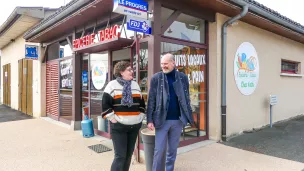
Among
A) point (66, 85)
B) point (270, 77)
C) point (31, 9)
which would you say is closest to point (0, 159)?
point (66, 85)

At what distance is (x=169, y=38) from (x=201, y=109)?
1741 millimetres

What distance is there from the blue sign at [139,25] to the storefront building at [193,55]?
0.72 ft

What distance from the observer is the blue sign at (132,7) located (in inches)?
128

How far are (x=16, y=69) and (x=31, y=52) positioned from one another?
400 centimetres

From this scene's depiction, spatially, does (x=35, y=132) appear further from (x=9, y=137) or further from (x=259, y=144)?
(x=259, y=144)

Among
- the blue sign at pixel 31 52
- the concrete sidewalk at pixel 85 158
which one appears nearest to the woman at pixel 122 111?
the concrete sidewalk at pixel 85 158

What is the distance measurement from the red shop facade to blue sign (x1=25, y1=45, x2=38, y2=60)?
39.8 inches

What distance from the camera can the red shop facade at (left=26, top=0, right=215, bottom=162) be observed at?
161 inches

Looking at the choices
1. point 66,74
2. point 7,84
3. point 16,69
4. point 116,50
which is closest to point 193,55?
point 116,50

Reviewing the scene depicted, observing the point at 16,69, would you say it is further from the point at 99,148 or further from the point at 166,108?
the point at 166,108

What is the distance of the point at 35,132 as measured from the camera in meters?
6.05

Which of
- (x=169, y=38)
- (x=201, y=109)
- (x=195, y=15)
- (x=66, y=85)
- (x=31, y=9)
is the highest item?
(x=31, y=9)

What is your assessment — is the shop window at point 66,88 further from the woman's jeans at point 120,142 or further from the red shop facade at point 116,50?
the woman's jeans at point 120,142

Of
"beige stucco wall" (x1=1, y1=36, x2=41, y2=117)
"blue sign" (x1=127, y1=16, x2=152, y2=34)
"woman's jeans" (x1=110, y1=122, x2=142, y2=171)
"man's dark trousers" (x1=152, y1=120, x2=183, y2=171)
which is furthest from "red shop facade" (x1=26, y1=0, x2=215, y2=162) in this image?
"beige stucco wall" (x1=1, y1=36, x2=41, y2=117)
